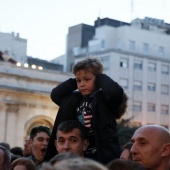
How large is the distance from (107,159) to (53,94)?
3.17 feet

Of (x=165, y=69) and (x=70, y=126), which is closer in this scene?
(x=70, y=126)

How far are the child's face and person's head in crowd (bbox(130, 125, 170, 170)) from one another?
1080mm

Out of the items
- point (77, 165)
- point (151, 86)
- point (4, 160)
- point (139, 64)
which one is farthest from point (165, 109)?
point (77, 165)

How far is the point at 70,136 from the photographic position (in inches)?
235

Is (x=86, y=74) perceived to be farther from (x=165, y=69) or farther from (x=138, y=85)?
(x=165, y=69)

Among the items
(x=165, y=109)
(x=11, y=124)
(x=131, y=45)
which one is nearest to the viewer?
(x=11, y=124)

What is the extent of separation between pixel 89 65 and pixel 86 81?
6.2 inches

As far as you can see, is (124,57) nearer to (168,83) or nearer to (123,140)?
(168,83)

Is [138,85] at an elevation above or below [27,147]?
above

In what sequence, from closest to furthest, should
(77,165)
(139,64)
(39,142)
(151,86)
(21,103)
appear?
(77,165), (39,142), (21,103), (139,64), (151,86)

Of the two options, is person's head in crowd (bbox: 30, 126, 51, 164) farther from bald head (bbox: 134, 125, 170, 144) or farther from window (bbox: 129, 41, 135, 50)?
window (bbox: 129, 41, 135, 50)

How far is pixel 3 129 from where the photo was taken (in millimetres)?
40438

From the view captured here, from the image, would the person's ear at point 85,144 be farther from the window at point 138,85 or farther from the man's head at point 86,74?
the window at point 138,85

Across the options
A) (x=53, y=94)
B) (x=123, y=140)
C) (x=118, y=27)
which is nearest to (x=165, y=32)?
(x=118, y=27)
